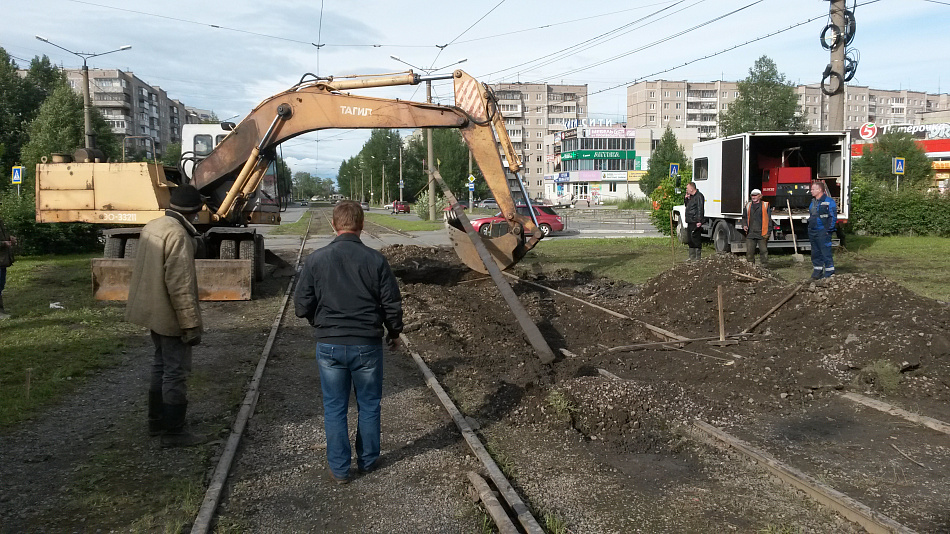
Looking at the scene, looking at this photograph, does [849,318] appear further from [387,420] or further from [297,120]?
[297,120]

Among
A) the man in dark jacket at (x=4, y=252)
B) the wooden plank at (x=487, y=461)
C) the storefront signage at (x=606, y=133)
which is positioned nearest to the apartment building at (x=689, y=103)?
the storefront signage at (x=606, y=133)

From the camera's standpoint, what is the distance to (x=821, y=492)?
4277mm

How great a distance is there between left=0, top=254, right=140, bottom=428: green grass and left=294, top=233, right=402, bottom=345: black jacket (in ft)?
10.5

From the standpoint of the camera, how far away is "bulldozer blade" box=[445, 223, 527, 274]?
1153cm

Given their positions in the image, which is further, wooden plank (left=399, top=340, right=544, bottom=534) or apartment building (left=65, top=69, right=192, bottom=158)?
apartment building (left=65, top=69, right=192, bottom=158)

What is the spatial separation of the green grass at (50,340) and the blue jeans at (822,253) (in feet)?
36.5

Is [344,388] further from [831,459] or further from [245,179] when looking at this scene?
[245,179]

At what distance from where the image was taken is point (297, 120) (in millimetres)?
12547

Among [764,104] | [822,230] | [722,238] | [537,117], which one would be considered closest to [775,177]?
[722,238]

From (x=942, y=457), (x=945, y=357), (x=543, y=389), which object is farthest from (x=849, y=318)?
(x=543, y=389)

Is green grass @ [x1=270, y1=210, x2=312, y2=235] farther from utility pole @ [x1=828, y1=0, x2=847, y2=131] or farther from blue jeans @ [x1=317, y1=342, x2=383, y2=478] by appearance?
blue jeans @ [x1=317, y1=342, x2=383, y2=478]

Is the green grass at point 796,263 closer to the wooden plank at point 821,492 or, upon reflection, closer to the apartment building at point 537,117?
the wooden plank at point 821,492

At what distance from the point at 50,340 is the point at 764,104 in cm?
6757

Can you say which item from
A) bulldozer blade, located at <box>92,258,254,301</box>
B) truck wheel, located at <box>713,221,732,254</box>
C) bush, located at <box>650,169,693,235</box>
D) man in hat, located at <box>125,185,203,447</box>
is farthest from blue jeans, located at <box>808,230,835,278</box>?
man in hat, located at <box>125,185,203,447</box>
